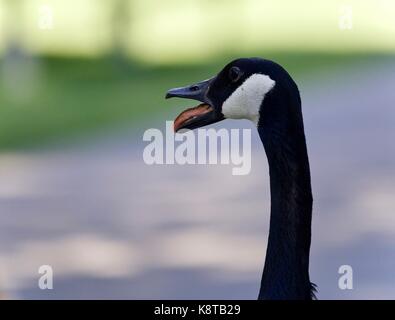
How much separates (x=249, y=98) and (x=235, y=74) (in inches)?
3.1

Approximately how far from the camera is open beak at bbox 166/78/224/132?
3.04 m

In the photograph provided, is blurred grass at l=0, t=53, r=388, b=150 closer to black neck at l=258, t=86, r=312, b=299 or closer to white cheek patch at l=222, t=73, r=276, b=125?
white cheek patch at l=222, t=73, r=276, b=125

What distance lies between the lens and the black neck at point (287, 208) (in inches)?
115

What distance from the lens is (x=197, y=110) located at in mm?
3086
